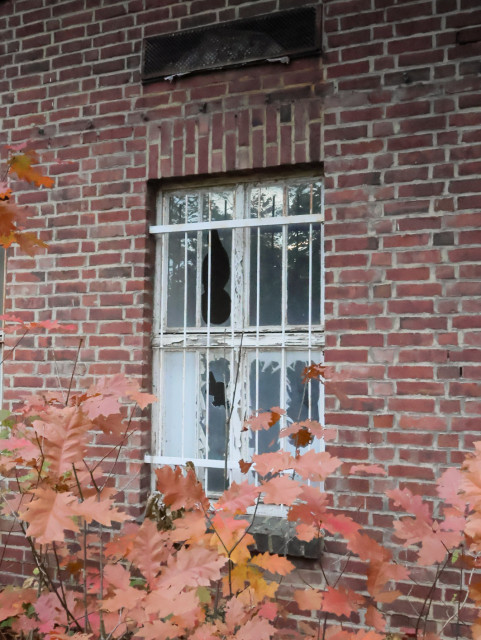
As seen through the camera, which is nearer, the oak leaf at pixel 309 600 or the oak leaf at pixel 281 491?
the oak leaf at pixel 281 491

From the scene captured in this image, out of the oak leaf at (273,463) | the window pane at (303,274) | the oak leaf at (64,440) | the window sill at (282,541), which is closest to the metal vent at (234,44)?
the window pane at (303,274)

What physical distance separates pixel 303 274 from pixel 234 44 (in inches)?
52.8

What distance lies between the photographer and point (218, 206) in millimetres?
3402

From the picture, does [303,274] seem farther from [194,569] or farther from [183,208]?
[194,569]

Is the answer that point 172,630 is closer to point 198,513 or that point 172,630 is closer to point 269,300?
point 198,513

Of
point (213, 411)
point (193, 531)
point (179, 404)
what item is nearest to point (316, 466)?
point (193, 531)

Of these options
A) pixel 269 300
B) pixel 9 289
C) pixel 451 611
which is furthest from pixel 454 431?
pixel 9 289

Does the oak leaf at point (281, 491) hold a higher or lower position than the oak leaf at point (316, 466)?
lower

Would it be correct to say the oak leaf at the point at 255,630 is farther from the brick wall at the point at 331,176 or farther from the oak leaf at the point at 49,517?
the brick wall at the point at 331,176

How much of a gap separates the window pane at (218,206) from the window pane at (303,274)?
384 millimetres

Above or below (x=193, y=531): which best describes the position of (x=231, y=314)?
above

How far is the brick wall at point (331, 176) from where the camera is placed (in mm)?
2826

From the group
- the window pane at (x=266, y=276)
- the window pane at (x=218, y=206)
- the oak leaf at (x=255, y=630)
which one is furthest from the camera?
the window pane at (x=218, y=206)

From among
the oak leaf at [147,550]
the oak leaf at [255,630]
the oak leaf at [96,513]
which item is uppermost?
the oak leaf at [96,513]
